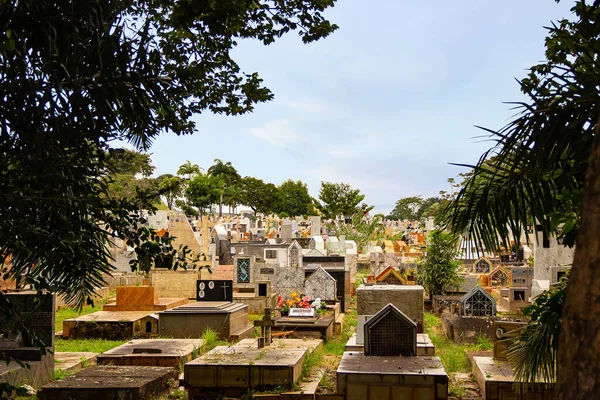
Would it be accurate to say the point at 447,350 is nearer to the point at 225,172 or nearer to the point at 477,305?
the point at 477,305

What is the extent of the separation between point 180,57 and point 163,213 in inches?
815

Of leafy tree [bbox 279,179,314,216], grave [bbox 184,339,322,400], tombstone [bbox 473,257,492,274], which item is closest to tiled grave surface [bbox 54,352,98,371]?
grave [bbox 184,339,322,400]

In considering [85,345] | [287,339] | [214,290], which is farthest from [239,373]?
[214,290]

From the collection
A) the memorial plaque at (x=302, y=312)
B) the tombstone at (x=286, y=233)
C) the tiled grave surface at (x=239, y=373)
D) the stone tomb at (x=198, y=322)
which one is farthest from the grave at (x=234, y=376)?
the tombstone at (x=286, y=233)

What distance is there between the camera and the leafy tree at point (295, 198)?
3145 inches

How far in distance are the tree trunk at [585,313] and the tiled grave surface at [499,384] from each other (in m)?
5.28

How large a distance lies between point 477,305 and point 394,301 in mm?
1778

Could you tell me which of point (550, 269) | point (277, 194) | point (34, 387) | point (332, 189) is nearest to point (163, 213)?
point (550, 269)

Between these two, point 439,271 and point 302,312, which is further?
point 439,271

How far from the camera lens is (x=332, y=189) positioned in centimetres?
5791

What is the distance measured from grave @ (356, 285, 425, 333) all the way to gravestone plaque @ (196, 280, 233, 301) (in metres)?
3.23

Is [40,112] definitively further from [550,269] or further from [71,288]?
[550,269]

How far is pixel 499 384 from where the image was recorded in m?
7.87

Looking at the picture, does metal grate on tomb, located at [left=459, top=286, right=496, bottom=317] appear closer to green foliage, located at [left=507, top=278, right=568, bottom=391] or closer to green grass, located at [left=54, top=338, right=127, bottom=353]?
green grass, located at [left=54, top=338, right=127, bottom=353]
